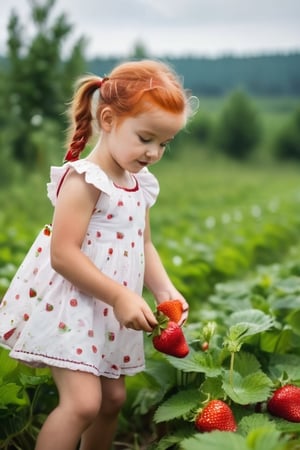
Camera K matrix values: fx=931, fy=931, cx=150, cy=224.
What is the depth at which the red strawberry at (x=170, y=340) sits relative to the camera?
101 inches

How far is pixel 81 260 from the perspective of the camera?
2.55m

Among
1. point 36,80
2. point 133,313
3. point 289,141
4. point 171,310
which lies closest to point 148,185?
point 171,310

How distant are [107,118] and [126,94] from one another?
0.10m

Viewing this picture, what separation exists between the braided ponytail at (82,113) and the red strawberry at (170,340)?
58cm

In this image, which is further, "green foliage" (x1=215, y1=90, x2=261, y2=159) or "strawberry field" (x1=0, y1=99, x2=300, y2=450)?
"green foliage" (x1=215, y1=90, x2=261, y2=159)

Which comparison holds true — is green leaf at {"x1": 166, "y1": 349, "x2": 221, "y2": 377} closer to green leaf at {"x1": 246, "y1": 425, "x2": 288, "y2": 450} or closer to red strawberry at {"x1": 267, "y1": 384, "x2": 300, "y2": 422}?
red strawberry at {"x1": 267, "y1": 384, "x2": 300, "y2": 422}

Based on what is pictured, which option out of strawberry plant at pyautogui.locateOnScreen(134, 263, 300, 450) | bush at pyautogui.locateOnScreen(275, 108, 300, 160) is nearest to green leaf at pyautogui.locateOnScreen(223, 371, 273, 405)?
strawberry plant at pyautogui.locateOnScreen(134, 263, 300, 450)

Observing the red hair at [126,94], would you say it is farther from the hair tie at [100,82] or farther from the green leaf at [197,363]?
the green leaf at [197,363]

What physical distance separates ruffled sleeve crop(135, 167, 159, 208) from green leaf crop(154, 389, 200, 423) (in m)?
0.59

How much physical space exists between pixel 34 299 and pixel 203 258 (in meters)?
3.90

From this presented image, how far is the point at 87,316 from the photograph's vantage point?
103 inches

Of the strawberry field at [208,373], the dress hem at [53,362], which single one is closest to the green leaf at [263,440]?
the strawberry field at [208,373]

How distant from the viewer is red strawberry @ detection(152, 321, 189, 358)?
256cm

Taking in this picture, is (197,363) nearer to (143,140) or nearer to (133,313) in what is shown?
(133,313)
